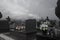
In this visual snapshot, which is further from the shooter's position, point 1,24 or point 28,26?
point 1,24

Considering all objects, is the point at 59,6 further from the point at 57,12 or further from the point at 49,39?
the point at 49,39

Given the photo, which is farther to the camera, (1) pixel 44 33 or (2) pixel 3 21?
(2) pixel 3 21

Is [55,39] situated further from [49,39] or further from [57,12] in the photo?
[57,12]

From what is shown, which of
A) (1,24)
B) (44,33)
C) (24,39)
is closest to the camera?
(44,33)

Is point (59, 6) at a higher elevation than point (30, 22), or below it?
higher

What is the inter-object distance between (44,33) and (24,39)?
2.09m

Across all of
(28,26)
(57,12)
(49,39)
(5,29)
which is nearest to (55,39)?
(49,39)

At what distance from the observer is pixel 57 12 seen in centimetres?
749

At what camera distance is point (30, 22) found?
39.5 feet

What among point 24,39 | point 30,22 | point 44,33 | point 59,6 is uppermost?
point 59,6

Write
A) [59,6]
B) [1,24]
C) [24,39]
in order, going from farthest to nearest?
[1,24]
[24,39]
[59,6]

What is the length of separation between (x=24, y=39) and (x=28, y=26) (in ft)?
10.1

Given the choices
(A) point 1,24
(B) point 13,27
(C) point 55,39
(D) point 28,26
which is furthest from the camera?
(B) point 13,27

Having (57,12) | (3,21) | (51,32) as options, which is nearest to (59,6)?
(57,12)
